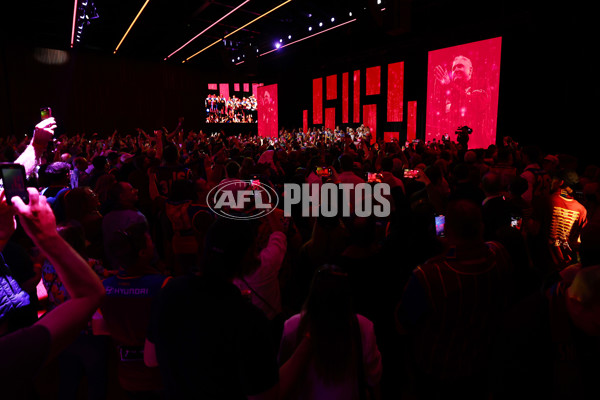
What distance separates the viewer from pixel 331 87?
18.4 meters

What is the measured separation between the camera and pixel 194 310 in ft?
3.79

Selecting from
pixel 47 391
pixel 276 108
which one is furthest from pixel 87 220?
pixel 276 108

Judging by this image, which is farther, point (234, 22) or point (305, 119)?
point (305, 119)

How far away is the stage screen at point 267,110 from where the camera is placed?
2316cm

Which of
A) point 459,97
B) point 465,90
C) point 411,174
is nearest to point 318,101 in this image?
point 459,97

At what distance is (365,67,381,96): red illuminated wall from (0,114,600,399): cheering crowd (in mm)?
13090

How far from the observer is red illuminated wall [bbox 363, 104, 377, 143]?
52.1 ft

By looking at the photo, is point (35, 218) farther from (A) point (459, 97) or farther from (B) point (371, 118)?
(B) point (371, 118)

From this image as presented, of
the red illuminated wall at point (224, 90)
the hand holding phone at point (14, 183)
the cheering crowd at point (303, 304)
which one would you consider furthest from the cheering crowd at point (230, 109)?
the hand holding phone at point (14, 183)

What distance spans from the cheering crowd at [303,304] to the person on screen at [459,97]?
9.16 m

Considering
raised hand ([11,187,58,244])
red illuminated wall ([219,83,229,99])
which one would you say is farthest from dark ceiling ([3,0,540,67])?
raised hand ([11,187,58,244])

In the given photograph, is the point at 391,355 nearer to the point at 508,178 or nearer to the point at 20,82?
the point at 508,178

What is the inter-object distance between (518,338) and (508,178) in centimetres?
343

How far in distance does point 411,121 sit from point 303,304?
13588 mm
